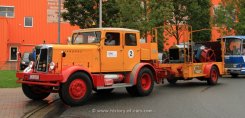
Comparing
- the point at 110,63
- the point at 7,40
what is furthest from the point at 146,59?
the point at 7,40

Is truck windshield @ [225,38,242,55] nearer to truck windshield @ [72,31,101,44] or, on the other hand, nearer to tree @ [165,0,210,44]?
tree @ [165,0,210,44]

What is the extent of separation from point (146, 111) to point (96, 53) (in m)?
3.30

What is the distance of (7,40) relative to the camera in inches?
1635

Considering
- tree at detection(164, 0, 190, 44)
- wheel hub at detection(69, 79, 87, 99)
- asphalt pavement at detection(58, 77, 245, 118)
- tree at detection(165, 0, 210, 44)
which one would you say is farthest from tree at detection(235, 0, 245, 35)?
wheel hub at detection(69, 79, 87, 99)

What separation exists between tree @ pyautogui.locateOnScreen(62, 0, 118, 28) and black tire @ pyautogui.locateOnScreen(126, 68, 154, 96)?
466 inches

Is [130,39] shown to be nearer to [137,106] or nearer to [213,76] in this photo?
[137,106]

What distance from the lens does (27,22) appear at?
140 feet

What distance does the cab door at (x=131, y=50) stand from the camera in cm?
1602

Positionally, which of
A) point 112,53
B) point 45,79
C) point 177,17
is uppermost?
point 177,17

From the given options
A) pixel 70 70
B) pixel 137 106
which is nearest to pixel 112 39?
pixel 70 70

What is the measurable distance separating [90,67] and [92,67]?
0.29 ft

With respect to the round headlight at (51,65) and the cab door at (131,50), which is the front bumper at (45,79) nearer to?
the round headlight at (51,65)

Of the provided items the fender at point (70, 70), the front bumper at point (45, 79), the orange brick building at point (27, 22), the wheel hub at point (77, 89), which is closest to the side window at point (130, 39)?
the fender at point (70, 70)

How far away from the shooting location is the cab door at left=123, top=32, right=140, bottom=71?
16.0 metres
